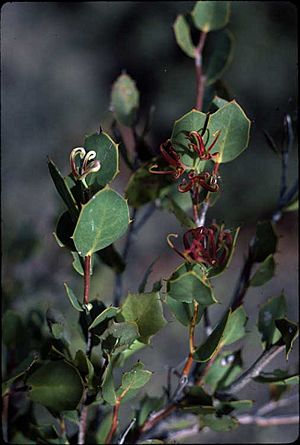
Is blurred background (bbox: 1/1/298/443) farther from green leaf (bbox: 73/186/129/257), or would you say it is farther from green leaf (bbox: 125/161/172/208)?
green leaf (bbox: 73/186/129/257)

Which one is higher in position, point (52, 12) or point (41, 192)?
point (52, 12)

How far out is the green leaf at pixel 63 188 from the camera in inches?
16.9

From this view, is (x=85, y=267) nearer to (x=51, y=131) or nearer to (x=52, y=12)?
(x=51, y=131)

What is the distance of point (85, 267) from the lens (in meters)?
0.46

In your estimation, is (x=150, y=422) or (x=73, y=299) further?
(x=150, y=422)

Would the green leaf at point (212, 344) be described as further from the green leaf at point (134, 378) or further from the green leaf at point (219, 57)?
the green leaf at point (219, 57)

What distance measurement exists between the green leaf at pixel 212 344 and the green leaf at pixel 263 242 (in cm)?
14

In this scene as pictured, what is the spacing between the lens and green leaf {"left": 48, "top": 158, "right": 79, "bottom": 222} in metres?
0.43

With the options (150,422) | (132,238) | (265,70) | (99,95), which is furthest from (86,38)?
(150,422)

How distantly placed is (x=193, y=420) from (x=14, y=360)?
0.19 m

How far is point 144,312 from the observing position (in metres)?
0.48

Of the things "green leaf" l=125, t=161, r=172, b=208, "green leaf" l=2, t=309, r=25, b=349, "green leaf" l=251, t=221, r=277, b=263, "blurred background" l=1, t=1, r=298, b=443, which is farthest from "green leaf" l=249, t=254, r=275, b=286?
"blurred background" l=1, t=1, r=298, b=443

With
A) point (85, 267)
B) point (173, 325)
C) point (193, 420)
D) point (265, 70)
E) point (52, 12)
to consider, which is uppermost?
point (52, 12)

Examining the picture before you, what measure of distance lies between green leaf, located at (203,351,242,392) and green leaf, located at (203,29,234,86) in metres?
0.28
